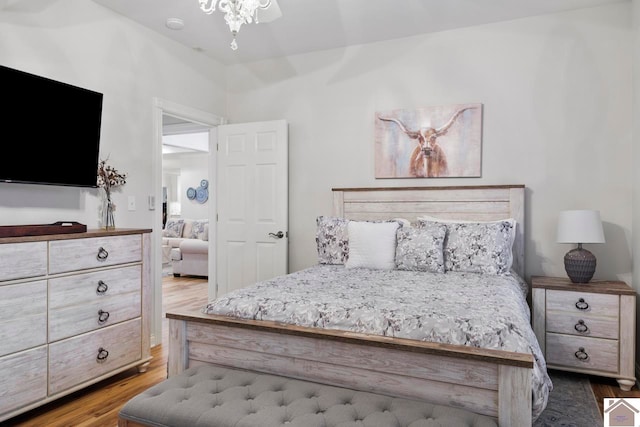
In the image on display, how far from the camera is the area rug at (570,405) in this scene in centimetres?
232

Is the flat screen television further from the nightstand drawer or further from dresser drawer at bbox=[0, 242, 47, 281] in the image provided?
the nightstand drawer

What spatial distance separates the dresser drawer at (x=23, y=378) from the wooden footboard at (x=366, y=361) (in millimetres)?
734

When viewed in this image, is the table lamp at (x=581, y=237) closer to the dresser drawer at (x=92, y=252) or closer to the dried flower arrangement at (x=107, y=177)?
the dresser drawer at (x=92, y=252)

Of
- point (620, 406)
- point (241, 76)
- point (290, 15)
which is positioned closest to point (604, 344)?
point (620, 406)

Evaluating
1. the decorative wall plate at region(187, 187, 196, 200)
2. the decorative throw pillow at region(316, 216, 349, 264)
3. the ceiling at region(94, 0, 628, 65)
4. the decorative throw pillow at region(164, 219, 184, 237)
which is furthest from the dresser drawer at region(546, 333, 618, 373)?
the decorative wall plate at region(187, 187, 196, 200)

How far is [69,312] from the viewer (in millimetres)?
2486

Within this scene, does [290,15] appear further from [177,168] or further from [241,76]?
[177,168]

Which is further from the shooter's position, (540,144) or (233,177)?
(233,177)

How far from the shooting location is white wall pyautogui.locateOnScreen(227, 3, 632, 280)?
3217 millimetres

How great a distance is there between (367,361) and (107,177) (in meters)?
2.36

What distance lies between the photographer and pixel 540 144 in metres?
3.41

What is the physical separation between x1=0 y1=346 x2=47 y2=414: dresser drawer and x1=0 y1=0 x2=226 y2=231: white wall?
2.76ft

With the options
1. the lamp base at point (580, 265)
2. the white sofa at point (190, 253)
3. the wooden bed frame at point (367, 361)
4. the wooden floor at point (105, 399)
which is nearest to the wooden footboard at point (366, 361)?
the wooden bed frame at point (367, 361)

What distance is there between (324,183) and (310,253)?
72 cm
